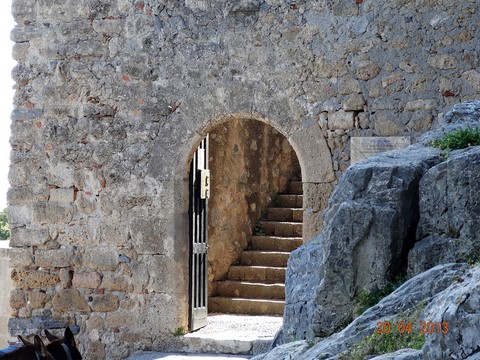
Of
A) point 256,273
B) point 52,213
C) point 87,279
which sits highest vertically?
point 52,213

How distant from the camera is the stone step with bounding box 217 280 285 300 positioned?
32.2 feet

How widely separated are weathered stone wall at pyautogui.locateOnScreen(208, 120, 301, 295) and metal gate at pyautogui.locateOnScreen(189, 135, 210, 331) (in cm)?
170

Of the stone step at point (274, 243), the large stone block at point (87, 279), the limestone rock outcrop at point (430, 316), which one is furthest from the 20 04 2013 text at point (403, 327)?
the stone step at point (274, 243)

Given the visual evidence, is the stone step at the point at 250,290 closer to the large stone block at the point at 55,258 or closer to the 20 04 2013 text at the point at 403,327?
the large stone block at the point at 55,258

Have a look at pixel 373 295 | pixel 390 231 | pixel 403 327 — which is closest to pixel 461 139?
pixel 390 231

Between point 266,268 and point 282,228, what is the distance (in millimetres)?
864

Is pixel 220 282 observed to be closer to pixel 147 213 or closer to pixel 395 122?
pixel 147 213

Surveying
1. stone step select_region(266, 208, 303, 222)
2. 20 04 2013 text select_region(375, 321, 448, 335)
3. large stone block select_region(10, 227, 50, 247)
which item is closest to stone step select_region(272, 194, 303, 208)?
stone step select_region(266, 208, 303, 222)

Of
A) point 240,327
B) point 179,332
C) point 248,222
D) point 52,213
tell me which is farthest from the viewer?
point 248,222

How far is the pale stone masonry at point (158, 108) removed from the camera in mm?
7270

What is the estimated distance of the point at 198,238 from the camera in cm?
828

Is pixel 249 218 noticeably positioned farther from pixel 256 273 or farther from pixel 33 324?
pixel 33 324

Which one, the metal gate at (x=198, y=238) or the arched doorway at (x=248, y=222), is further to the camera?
the arched doorway at (x=248, y=222)

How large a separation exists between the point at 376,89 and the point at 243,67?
1.16 m
